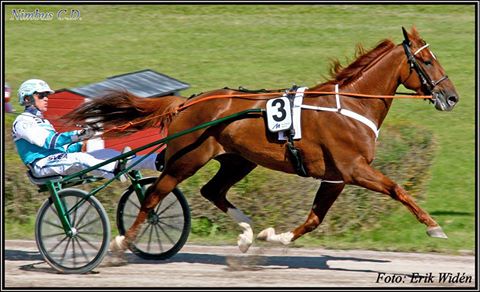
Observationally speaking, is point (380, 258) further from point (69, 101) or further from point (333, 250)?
point (69, 101)

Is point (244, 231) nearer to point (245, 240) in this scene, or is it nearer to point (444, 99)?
point (245, 240)

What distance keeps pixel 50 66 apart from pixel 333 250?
8.00 meters

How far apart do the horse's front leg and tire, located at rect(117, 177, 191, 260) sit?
0.69 meters

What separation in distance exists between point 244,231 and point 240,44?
8.33m

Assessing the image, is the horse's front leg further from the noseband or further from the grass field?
the grass field

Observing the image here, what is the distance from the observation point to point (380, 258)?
8133 mm

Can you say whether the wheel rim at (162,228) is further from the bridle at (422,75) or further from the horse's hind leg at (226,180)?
the bridle at (422,75)

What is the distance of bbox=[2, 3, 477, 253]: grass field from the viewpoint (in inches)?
553

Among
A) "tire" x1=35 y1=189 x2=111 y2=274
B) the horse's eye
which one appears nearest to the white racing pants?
"tire" x1=35 y1=189 x2=111 y2=274

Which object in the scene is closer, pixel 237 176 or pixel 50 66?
pixel 237 176

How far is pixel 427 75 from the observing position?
24.7ft

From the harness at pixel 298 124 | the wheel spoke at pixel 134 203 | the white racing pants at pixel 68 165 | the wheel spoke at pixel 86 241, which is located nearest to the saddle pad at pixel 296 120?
the harness at pixel 298 124

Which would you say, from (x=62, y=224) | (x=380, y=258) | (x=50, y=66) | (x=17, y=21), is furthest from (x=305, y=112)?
(x=17, y=21)

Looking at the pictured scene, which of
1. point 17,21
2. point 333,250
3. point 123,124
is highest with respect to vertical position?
point 17,21
